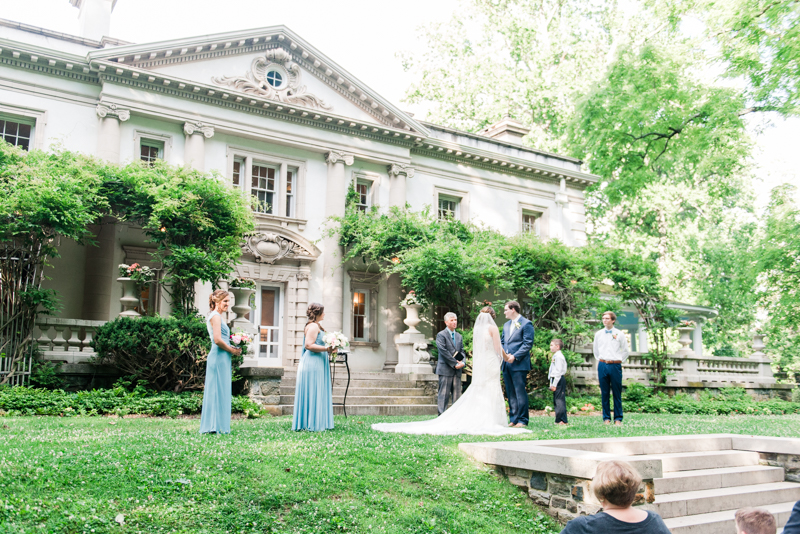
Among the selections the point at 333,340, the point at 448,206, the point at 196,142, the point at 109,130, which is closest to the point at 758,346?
the point at 448,206

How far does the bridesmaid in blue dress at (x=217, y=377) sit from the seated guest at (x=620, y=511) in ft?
20.0

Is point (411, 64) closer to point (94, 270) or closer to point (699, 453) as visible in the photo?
point (94, 270)

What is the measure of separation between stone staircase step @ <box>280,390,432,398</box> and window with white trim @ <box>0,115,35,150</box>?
9.84 m

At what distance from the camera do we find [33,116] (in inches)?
676

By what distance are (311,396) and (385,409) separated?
6.56 metres

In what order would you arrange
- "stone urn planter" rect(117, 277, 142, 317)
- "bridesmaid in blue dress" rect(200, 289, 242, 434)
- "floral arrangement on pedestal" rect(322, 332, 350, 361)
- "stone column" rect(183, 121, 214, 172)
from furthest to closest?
"stone column" rect(183, 121, 214, 172)
"stone urn planter" rect(117, 277, 142, 317)
"floral arrangement on pedestal" rect(322, 332, 350, 361)
"bridesmaid in blue dress" rect(200, 289, 242, 434)

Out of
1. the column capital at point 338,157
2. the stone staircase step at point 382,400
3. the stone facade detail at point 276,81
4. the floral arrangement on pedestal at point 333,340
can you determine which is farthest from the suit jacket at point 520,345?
the stone facade detail at point 276,81

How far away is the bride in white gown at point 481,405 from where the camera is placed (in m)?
10.3

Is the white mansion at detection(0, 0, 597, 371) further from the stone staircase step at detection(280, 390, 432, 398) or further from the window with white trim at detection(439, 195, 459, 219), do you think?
the stone staircase step at detection(280, 390, 432, 398)

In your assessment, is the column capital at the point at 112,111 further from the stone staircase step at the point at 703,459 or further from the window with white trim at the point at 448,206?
the stone staircase step at the point at 703,459

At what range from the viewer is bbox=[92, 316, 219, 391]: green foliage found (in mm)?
13539

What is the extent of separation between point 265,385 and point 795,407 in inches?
691

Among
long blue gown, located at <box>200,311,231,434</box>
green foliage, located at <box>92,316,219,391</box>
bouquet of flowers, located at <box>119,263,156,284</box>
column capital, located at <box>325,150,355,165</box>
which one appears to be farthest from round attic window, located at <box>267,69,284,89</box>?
long blue gown, located at <box>200,311,231,434</box>

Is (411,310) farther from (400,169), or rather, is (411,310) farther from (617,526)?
(617,526)
